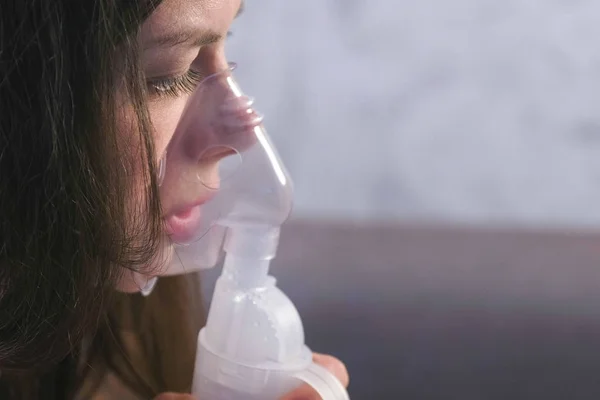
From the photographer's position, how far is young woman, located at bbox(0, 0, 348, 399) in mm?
399

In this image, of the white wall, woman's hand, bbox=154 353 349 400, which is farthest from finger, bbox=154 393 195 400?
the white wall

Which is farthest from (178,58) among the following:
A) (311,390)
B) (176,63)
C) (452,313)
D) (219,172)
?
(452,313)

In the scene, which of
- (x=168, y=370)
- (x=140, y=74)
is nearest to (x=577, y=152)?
(x=168, y=370)

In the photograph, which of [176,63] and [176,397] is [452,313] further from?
[176,63]

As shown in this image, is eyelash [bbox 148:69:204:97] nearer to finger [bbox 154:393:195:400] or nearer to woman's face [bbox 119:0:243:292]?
woman's face [bbox 119:0:243:292]

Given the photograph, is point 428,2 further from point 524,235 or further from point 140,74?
point 140,74

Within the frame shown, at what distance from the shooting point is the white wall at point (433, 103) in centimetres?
108

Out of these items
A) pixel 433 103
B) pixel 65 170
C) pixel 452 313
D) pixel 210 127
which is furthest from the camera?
pixel 433 103

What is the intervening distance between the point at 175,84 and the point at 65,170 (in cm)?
10

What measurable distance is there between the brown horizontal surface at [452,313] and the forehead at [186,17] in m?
0.44

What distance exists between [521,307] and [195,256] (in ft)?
1.58

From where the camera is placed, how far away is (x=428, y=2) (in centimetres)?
108

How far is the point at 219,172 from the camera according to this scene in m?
0.55

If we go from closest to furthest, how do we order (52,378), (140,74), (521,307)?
(140,74) < (52,378) < (521,307)
